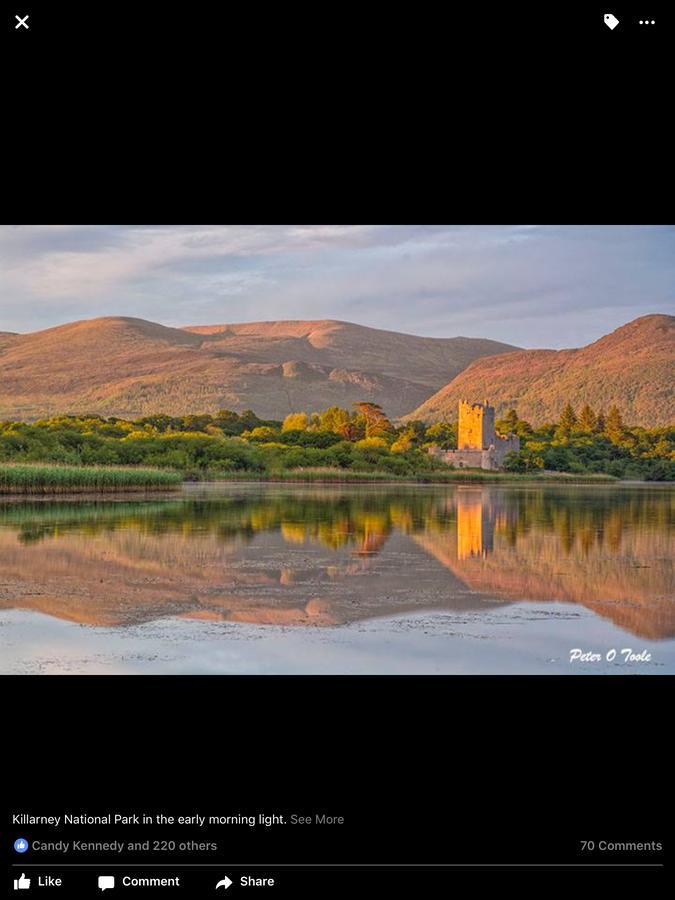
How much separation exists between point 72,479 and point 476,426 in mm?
11159

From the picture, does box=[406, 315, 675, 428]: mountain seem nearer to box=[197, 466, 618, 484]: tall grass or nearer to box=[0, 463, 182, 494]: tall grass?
box=[197, 466, 618, 484]: tall grass

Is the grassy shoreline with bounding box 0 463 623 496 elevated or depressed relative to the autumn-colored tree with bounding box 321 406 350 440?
depressed

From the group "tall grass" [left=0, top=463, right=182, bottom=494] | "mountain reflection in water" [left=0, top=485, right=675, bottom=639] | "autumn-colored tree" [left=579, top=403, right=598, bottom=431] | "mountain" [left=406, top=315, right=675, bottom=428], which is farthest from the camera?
"tall grass" [left=0, top=463, right=182, bottom=494]

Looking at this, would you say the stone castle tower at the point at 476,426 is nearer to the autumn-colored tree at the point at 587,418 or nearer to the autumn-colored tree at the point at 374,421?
the autumn-colored tree at the point at 374,421

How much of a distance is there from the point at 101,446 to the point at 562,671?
14.3 metres

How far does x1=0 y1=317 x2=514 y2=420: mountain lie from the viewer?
12.1m

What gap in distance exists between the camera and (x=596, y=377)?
43.6ft

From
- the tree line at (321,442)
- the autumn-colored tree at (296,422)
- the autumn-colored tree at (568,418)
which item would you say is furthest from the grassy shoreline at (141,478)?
the autumn-colored tree at (568,418)

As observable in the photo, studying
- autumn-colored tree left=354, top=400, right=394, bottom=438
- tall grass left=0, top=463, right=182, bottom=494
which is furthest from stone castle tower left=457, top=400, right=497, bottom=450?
tall grass left=0, top=463, right=182, bottom=494

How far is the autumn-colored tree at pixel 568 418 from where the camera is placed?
15281 millimetres
